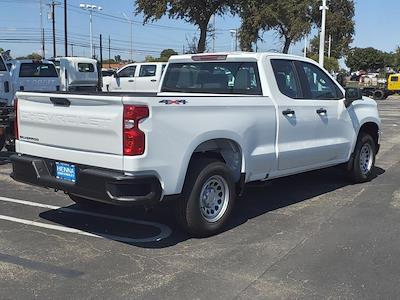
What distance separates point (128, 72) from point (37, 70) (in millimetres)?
8149

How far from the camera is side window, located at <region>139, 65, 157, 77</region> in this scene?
82.4ft

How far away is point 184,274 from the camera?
4680 mm

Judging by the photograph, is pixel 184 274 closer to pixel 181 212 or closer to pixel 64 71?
pixel 181 212

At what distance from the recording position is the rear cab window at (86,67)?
2337 cm

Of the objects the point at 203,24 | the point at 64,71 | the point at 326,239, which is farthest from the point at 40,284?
the point at 203,24

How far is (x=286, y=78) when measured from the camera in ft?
22.5

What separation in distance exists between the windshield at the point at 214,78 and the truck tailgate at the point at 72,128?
2.09 meters

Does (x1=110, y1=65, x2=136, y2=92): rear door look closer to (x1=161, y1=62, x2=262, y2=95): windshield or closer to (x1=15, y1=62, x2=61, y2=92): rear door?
(x1=15, y1=62, x2=61, y2=92): rear door

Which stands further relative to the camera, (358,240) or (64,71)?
(64,71)

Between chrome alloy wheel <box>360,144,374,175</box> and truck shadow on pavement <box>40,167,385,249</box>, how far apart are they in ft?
1.14

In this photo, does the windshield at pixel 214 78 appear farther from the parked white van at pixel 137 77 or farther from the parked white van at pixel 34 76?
the parked white van at pixel 137 77

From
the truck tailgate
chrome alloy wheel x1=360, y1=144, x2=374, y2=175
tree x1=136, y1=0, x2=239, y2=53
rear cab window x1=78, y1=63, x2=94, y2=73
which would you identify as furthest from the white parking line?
tree x1=136, y1=0, x2=239, y2=53

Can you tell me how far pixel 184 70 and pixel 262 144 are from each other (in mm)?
1680

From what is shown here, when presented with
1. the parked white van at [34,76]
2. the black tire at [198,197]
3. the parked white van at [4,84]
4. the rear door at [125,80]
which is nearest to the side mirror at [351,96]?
the black tire at [198,197]
